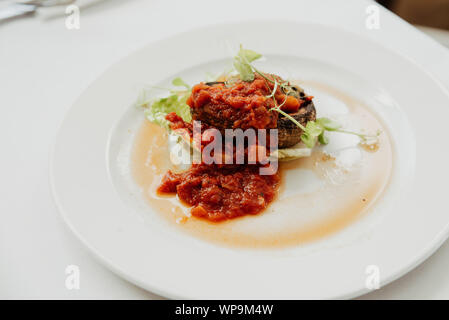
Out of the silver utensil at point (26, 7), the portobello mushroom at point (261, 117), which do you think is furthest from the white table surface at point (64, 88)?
the portobello mushroom at point (261, 117)

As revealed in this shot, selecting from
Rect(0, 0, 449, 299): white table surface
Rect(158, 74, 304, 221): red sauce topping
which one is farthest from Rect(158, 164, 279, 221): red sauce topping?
Rect(0, 0, 449, 299): white table surface

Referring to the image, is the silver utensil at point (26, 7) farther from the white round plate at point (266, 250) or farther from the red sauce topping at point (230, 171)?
the red sauce topping at point (230, 171)

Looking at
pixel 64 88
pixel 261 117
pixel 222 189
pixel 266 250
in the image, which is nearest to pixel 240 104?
pixel 261 117

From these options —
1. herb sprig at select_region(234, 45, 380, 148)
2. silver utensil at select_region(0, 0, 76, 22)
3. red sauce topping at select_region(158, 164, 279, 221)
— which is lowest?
red sauce topping at select_region(158, 164, 279, 221)

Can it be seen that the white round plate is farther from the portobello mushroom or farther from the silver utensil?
the silver utensil

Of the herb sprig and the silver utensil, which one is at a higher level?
the silver utensil

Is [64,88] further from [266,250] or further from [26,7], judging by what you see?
[266,250]
